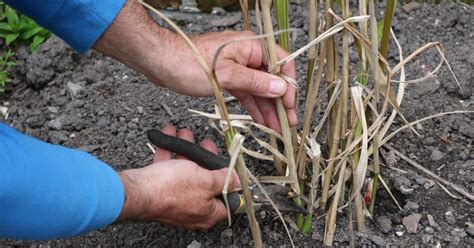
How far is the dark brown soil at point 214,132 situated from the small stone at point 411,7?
12 millimetres

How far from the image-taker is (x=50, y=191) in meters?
1.10

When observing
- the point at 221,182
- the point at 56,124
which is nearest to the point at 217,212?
the point at 221,182

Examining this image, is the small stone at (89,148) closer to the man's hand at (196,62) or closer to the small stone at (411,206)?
the man's hand at (196,62)

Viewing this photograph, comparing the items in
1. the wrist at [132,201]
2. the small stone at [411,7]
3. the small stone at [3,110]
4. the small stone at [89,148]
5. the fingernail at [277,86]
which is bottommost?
the small stone at [3,110]

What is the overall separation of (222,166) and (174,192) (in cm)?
15

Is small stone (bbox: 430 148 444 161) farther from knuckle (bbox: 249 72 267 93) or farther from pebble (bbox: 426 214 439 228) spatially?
knuckle (bbox: 249 72 267 93)

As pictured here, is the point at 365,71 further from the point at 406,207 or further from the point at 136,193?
the point at 136,193

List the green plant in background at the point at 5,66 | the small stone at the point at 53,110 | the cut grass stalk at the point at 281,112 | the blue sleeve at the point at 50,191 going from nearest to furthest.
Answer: the blue sleeve at the point at 50,191
the cut grass stalk at the point at 281,112
the small stone at the point at 53,110
the green plant in background at the point at 5,66

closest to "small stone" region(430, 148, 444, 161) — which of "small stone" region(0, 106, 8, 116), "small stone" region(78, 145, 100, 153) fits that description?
"small stone" region(78, 145, 100, 153)

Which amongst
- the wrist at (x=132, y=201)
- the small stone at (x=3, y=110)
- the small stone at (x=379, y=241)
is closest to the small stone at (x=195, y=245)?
the wrist at (x=132, y=201)

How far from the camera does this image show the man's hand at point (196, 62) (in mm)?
1260

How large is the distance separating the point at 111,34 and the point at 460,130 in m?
0.77

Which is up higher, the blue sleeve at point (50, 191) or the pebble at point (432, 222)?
the blue sleeve at point (50, 191)

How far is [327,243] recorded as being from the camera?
4.55 feet
